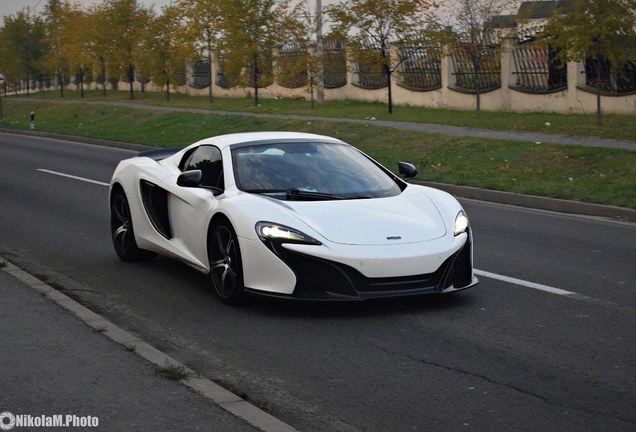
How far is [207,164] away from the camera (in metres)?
9.55

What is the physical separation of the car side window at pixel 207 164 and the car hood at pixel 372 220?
1067 mm

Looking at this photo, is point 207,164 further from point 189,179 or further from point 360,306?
point 360,306

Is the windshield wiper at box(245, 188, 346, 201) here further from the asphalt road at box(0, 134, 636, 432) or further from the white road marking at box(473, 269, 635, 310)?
the white road marking at box(473, 269, 635, 310)

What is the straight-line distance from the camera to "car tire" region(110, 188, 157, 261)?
10.6m

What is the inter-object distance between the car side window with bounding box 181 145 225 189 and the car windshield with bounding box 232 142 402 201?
17 cm

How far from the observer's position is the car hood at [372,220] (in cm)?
798

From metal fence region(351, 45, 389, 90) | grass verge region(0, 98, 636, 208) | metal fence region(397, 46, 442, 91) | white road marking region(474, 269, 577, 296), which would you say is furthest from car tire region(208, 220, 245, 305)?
metal fence region(397, 46, 442, 91)

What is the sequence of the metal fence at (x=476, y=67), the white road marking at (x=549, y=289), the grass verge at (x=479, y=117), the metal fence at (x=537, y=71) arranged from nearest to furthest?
the white road marking at (x=549, y=289) < the grass verge at (x=479, y=117) < the metal fence at (x=537, y=71) < the metal fence at (x=476, y=67)

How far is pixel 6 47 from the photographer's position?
72.6 metres

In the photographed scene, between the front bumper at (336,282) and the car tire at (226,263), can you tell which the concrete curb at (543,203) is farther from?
the car tire at (226,263)

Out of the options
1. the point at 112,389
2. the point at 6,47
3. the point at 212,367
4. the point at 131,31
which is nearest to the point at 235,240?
the point at 212,367

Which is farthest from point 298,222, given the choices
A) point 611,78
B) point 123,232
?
point 611,78

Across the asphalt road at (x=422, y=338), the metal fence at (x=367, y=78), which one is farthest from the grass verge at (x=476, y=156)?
the metal fence at (x=367, y=78)

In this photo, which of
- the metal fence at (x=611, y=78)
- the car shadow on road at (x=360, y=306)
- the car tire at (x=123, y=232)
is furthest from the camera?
the metal fence at (x=611, y=78)
